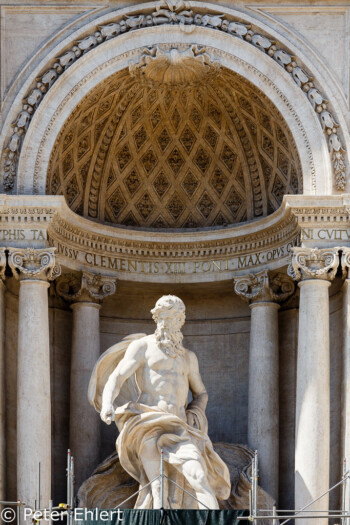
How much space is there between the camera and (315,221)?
27562mm

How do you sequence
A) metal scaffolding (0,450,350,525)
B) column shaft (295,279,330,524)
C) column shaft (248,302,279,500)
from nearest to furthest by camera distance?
metal scaffolding (0,450,350,525)
column shaft (295,279,330,524)
column shaft (248,302,279,500)

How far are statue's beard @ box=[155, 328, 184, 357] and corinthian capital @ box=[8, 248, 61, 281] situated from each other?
1955mm

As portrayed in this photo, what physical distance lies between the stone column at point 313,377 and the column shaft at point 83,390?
3433 millimetres

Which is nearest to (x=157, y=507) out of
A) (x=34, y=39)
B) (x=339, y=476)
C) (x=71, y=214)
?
(x=339, y=476)

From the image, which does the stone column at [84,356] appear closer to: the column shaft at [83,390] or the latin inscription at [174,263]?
the column shaft at [83,390]

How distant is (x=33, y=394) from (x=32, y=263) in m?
1.99

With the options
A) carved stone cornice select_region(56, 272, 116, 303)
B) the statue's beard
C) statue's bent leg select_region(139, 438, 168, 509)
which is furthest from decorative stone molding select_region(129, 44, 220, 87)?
statue's bent leg select_region(139, 438, 168, 509)

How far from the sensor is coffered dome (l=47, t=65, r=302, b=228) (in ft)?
94.4

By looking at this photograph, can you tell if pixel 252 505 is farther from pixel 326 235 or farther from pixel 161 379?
pixel 326 235

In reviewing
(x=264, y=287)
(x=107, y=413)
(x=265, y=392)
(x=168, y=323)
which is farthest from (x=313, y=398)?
(x=107, y=413)

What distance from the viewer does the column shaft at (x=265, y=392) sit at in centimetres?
2830

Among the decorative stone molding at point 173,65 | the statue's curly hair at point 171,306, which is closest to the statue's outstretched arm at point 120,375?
the statue's curly hair at point 171,306

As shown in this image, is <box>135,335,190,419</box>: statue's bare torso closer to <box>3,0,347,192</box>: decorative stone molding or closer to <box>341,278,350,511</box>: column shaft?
<box>341,278,350,511</box>: column shaft

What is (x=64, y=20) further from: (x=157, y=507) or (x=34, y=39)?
(x=157, y=507)
